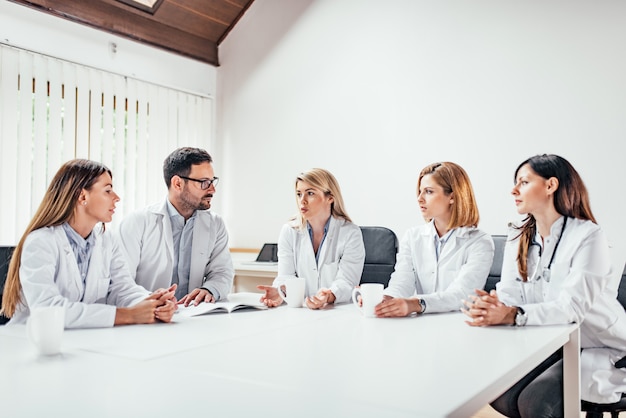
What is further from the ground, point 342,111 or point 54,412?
point 342,111

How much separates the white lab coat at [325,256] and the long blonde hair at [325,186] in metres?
0.04

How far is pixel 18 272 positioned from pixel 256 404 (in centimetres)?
124

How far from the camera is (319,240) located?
2.88 m

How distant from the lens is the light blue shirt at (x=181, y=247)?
2867 mm

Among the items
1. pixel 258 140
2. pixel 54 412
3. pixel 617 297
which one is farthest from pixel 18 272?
pixel 258 140

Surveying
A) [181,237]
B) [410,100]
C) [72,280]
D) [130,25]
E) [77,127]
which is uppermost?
[130,25]

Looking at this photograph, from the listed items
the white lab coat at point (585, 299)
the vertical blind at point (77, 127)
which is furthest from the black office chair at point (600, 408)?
the vertical blind at point (77, 127)

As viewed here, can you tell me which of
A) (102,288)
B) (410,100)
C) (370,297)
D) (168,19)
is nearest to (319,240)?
(370,297)

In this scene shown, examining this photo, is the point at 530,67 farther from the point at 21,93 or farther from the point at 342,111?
the point at 21,93

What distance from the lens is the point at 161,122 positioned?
14.7ft

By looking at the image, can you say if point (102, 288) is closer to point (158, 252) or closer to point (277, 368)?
point (158, 252)

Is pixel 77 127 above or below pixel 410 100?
below

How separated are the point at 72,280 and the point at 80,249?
115 millimetres

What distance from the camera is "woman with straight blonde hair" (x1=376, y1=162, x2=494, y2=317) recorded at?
237 cm
